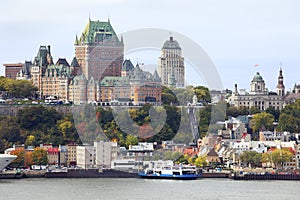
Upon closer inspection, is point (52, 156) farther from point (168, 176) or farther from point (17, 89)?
point (17, 89)

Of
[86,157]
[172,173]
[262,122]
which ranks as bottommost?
[172,173]

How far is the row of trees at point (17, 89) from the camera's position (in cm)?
9450

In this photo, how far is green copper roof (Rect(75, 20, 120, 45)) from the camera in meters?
97.9

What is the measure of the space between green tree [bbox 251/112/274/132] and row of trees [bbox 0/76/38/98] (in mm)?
13561

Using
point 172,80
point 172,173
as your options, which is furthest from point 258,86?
point 172,173

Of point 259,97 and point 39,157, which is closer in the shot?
point 39,157

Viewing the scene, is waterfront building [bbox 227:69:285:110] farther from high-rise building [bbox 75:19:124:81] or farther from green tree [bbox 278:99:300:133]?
high-rise building [bbox 75:19:124:81]

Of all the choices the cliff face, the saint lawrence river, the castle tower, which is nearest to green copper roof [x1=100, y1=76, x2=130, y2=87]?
the cliff face

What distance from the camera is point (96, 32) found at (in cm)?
9825

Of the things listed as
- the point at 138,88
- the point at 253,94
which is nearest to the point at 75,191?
the point at 138,88

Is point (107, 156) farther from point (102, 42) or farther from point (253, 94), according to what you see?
point (253, 94)

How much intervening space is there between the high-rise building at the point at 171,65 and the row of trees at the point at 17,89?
25.9 ft

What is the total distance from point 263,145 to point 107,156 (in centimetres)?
828

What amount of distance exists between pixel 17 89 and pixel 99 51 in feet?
17.6
